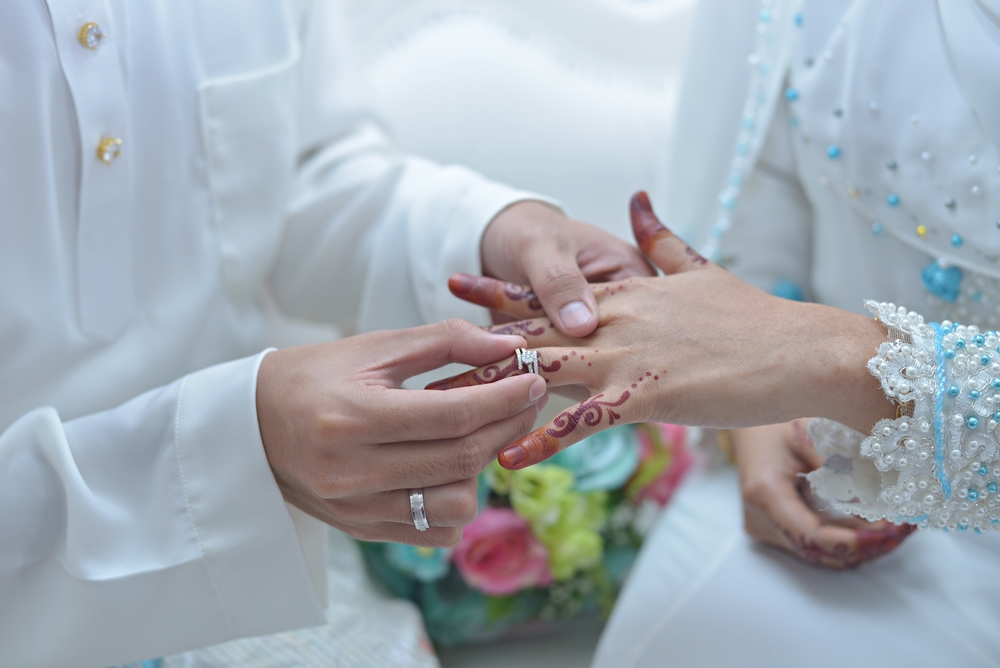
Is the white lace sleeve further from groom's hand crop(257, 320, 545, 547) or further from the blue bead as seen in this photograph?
groom's hand crop(257, 320, 545, 547)

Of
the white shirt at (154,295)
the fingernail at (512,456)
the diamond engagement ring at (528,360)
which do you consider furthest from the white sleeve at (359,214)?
the fingernail at (512,456)

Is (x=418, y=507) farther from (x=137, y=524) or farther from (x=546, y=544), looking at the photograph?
(x=546, y=544)

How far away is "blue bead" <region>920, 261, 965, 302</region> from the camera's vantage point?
89 cm

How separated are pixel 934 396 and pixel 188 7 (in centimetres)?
94

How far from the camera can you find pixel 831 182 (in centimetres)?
98

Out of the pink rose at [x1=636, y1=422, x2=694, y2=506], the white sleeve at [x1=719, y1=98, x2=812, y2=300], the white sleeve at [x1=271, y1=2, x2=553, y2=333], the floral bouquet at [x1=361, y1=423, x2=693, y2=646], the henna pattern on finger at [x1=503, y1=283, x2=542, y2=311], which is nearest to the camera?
the henna pattern on finger at [x1=503, y1=283, x2=542, y2=311]

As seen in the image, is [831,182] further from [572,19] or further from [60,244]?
[60,244]

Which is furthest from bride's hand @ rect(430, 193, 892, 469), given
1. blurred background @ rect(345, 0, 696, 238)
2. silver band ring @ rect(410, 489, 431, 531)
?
blurred background @ rect(345, 0, 696, 238)

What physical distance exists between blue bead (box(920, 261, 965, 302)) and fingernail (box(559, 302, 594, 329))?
0.44 m

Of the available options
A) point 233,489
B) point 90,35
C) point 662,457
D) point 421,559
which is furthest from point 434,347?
point 662,457

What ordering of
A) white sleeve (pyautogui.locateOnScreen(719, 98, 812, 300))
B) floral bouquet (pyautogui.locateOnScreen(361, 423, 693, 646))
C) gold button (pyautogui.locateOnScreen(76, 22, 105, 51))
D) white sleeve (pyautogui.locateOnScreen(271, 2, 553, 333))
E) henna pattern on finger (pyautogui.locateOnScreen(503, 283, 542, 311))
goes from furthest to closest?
floral bouquet (pyautogui.locateOnScreen(361, 423, 693, 646)), white sleeve (pyautogui.locateOnScreen(719, 98, 812, 300)), white sleeve (pyautogui.locateOnScreen(271, 2, 553, 333)), henna pattern on finger (pyautogui.locateOnScreen(503, 283, 542, 311)), gold button (pyautogui.locateOnScreen(76, 22, 105, 51))

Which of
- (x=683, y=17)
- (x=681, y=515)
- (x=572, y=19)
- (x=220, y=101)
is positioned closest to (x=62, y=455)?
(x=220, y=101)

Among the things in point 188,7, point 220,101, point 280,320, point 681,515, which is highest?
point 188,7

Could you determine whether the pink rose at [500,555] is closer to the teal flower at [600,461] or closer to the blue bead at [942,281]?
the teal flower at [600,461]
